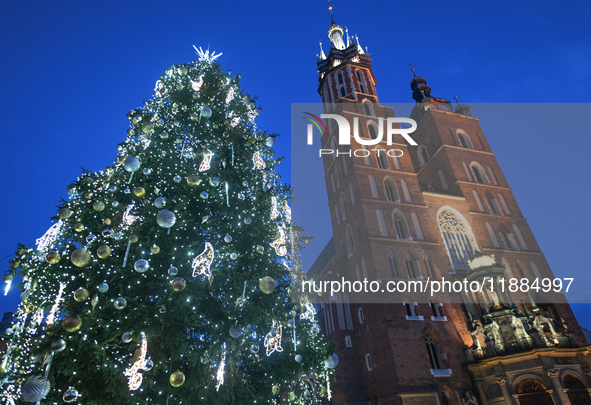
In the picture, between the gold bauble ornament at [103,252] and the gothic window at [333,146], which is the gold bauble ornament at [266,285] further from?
the gothic window at [333,146]

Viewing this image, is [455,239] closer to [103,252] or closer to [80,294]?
[103,252]

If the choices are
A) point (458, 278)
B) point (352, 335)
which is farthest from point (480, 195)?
point (352, 335)

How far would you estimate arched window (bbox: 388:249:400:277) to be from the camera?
69.7 ft

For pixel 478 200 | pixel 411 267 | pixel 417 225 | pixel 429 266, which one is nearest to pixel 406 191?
pixel 417 225

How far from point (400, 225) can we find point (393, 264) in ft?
12.3

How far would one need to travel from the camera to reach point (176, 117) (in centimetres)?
931

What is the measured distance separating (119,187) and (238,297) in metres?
3.64

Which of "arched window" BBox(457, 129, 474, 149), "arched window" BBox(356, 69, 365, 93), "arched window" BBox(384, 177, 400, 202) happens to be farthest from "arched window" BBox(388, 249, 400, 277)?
"arched window" BBox(356, 69, 365, 93)

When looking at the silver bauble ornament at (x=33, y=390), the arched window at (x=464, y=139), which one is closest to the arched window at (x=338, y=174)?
the arched window at (x=464, y=139)

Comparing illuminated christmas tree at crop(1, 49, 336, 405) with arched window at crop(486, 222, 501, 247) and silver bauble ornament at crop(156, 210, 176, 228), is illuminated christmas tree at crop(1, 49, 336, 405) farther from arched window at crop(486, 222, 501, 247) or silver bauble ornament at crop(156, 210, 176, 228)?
arched window at crop(486, 222, 501, 247)

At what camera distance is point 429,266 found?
73.1 ft

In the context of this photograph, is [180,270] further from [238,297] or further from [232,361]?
[232,361]

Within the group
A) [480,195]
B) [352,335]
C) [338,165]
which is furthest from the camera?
[338,165]

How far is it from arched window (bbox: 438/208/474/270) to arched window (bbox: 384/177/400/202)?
12.7 ft
